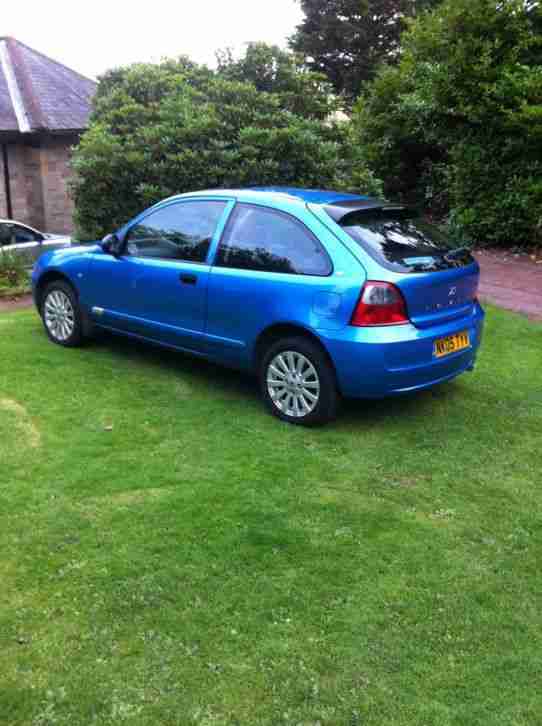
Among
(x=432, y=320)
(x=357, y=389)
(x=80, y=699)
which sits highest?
(x=432, y=320)

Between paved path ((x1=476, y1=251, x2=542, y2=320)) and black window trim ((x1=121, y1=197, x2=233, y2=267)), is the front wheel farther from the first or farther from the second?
paved path ((x1=476, y1=251, x2=542, y2=320))

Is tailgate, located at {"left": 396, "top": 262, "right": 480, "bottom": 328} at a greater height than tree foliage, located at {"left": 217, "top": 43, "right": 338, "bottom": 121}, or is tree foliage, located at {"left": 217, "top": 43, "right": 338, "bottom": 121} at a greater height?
tree foliage, located at {"left": 217, "top": 43, "right": 338, "bottom": 121}

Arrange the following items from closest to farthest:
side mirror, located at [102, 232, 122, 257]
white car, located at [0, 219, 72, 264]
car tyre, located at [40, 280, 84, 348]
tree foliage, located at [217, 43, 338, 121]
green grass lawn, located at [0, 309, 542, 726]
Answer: green grass lawn, located at [0, 309, 542, 726] → side mirror, located at [102, 232, 122, 257] → car tyre, located at [40, 280, 84, 348] → tree foliage, located at [217, 43, 338, 121] → white car, located at [0, 219, 72, 264]

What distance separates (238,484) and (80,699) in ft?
6.14

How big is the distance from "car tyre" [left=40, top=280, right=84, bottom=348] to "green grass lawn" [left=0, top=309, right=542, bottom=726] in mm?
1160

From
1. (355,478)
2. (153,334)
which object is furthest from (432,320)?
(153,334)

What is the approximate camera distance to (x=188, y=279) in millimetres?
6082

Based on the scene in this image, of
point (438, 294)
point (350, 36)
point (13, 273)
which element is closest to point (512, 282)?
point (438, 294)

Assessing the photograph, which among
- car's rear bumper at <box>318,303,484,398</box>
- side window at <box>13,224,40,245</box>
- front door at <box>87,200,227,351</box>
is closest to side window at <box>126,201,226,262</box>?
front door at <box>87,200,227,351</box>

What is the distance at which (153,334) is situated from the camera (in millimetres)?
6508

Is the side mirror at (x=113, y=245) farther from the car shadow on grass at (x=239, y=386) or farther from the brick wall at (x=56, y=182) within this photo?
the brick wall at (x=56, y=182)

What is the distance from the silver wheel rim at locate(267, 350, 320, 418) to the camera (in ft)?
17.7

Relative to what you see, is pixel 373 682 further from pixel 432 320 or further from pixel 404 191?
pixel 404 191

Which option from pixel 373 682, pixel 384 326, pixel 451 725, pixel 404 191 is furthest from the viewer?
pixel 404 191
